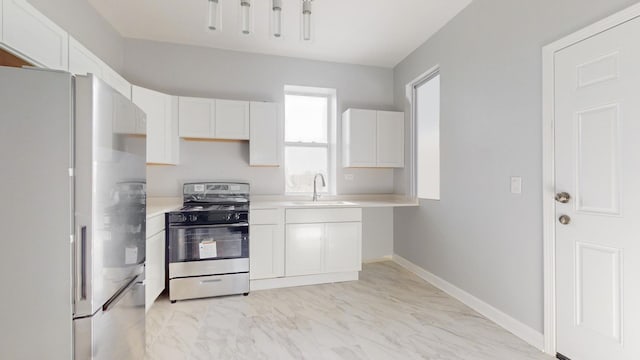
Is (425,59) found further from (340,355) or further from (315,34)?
(340,355)

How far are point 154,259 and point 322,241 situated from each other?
1.61 metres

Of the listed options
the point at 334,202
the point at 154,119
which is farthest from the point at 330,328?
the point at 154,119

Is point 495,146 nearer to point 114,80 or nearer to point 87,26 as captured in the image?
point 114,80

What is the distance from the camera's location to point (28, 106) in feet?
3.33

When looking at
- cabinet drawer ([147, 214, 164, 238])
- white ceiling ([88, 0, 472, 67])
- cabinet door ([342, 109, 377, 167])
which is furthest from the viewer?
cabinet door ([342, 109, 377, 167])

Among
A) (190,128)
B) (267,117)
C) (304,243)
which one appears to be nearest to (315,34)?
(267,117)

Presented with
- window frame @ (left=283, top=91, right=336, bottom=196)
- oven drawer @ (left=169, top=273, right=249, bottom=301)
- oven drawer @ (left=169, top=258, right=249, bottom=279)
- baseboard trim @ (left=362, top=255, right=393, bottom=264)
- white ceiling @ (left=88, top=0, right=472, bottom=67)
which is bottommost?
baseboard trim @ (left=362, top=255, right=393, bottom=264)

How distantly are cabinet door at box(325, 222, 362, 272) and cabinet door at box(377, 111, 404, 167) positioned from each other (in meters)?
1.01

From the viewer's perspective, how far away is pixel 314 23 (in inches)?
112

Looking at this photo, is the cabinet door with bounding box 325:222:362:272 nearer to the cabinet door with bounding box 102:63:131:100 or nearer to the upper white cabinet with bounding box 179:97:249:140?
the upper white cabinet with bounding box 179:97:249:140

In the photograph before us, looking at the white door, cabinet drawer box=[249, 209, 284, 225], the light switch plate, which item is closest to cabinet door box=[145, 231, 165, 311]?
cabinet drawer box=[249, 209, 284, 225]

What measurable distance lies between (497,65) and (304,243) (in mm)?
2405

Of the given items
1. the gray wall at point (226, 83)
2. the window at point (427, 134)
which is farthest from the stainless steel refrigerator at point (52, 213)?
the window at point (427, 134)

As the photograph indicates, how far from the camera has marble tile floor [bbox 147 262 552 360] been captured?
1.88 meters
